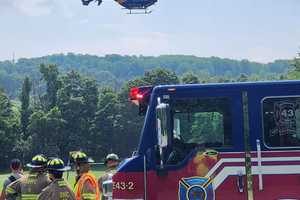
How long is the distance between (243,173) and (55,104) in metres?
99.3

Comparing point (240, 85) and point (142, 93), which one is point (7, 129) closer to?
point (142, 93)

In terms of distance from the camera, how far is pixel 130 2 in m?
68.6

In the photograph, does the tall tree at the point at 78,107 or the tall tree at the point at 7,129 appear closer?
the tall tree at the point at 7,129

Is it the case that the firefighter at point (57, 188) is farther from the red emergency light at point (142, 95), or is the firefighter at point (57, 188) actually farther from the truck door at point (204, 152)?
the red emergency light at point (142, 95)

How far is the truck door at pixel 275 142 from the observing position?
6.65 metres

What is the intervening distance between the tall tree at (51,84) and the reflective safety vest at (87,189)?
323 ft

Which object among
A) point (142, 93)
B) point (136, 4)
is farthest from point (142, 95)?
point (136, 4)

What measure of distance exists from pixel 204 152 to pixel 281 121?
1.03 meters

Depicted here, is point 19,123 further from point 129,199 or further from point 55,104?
point 129,199

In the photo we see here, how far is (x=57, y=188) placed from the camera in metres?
6.29

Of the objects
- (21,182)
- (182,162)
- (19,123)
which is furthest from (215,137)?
(19,123)

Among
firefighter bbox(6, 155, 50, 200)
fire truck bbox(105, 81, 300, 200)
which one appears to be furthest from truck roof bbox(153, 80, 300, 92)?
firefighter bbox(6, 155, 50, 200)

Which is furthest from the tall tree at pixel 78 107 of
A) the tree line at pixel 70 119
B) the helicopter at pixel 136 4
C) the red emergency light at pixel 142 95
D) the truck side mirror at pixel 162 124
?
the truck side mirror at pixel 162 124

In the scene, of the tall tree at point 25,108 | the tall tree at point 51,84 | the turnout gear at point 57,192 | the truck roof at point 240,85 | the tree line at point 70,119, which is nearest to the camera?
the turnout gear at point 57,192
